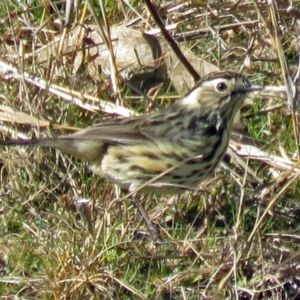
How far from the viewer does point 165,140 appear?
7285mm

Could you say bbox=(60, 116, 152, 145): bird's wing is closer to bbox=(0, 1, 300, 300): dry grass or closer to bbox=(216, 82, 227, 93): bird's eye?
bbox=(0, 1, 300, 300): dry grass

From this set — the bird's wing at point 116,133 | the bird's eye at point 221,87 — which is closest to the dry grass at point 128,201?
the bird's wing at point 116,133

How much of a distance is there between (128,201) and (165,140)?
41 cm

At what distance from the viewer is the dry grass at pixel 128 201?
21.6 feet

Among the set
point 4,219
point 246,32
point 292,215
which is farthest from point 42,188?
point 246,32

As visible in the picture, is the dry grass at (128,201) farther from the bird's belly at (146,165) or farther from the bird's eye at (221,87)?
the bird's eye at (221,87)

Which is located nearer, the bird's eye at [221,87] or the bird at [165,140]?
the bird at [165,140]

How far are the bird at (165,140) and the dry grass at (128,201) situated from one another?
0.65ft

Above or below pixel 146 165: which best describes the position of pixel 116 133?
above

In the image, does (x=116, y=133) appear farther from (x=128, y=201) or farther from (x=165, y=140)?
(x=128, y=201)

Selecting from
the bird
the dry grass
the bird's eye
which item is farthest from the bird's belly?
the bird's eye

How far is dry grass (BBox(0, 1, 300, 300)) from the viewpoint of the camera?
21.6ft

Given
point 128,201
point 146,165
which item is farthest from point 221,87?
point 128,201

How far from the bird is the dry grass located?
0.65 ft
